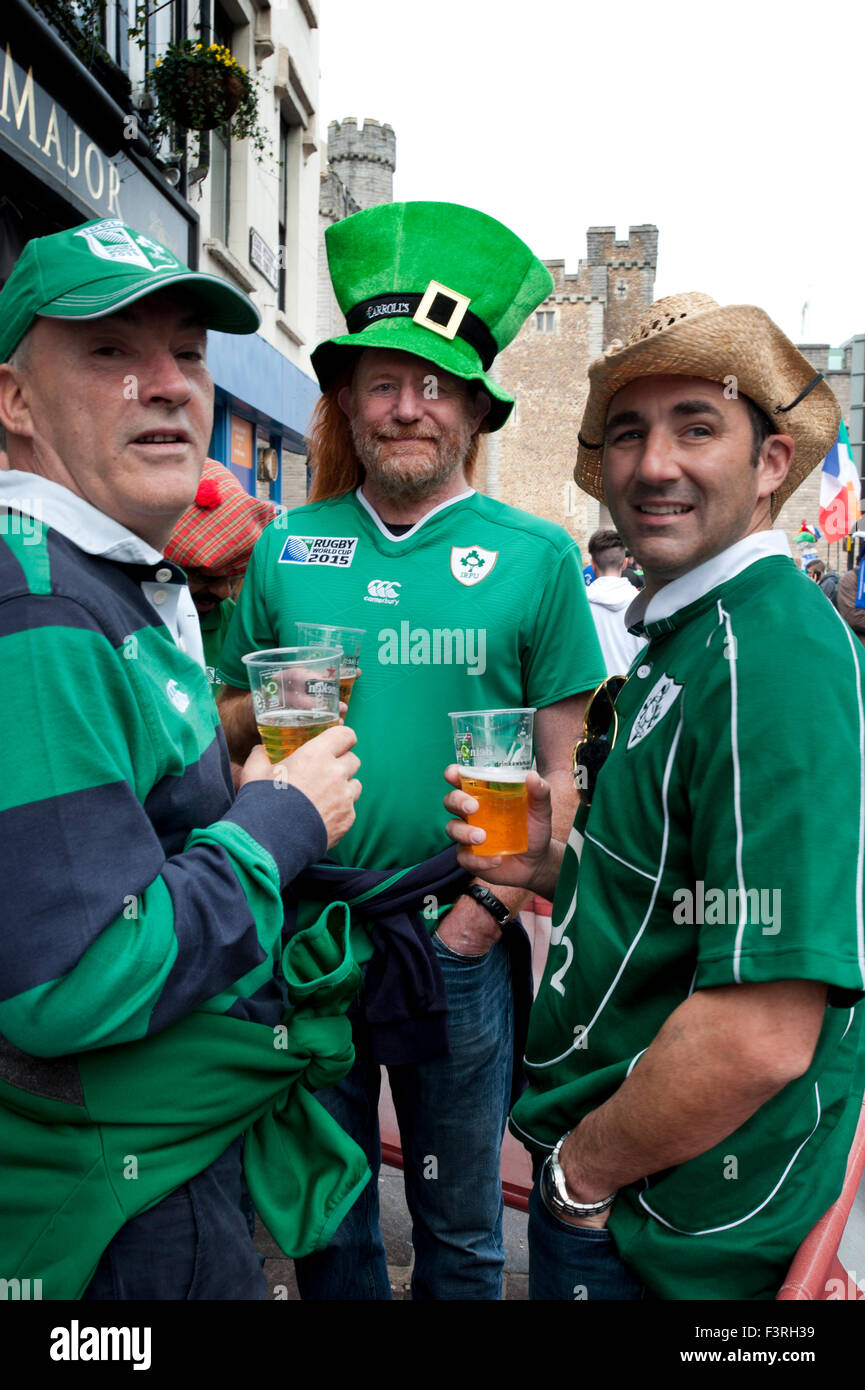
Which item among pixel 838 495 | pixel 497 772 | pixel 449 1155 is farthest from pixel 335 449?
pixel 838 495

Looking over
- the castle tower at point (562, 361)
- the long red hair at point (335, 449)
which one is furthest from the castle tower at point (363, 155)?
the long red hair at point (335, 449)

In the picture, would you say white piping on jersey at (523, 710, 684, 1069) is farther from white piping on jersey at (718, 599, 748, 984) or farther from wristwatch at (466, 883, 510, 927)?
wristwatch at (466, 883, 510, 927)

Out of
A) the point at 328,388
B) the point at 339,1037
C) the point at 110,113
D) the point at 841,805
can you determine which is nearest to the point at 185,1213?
the point at 339,1037

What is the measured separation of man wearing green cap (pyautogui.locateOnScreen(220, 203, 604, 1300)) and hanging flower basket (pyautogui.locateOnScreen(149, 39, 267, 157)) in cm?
548

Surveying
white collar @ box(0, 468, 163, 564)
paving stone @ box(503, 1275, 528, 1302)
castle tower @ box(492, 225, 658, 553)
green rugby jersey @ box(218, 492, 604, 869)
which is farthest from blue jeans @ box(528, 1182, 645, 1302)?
castle tower @ box(492, 225, 658, 553)

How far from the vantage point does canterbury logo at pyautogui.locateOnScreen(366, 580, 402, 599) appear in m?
2.21

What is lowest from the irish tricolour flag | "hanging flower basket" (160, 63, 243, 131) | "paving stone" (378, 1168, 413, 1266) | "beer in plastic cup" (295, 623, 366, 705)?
"paving stone" (378, 1168, 413, 1266)

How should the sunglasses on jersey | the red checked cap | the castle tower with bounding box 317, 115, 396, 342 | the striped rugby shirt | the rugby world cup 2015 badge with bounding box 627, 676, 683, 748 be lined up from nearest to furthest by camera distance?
1. the striped rugby shirt
2. the rugby world cup 2015 badge with bounding box 627, 676, 683, 748
3. the sunglasses on jersey
4. the red checked cap
5. the castle tower with bounding box 317, 115, 396, 342

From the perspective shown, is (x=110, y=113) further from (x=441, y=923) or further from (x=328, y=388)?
(x=441, y=923)

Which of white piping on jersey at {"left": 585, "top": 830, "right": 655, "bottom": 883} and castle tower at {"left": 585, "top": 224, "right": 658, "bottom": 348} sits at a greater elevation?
castle tower at {"left": 585, "top": 224, "right": 658, "bottom": 348}

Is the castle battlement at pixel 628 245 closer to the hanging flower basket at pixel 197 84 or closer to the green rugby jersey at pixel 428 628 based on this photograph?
the hanging flower basket at pixel 197 84

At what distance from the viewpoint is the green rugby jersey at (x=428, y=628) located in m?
2.12

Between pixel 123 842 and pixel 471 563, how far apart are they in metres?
1.30
